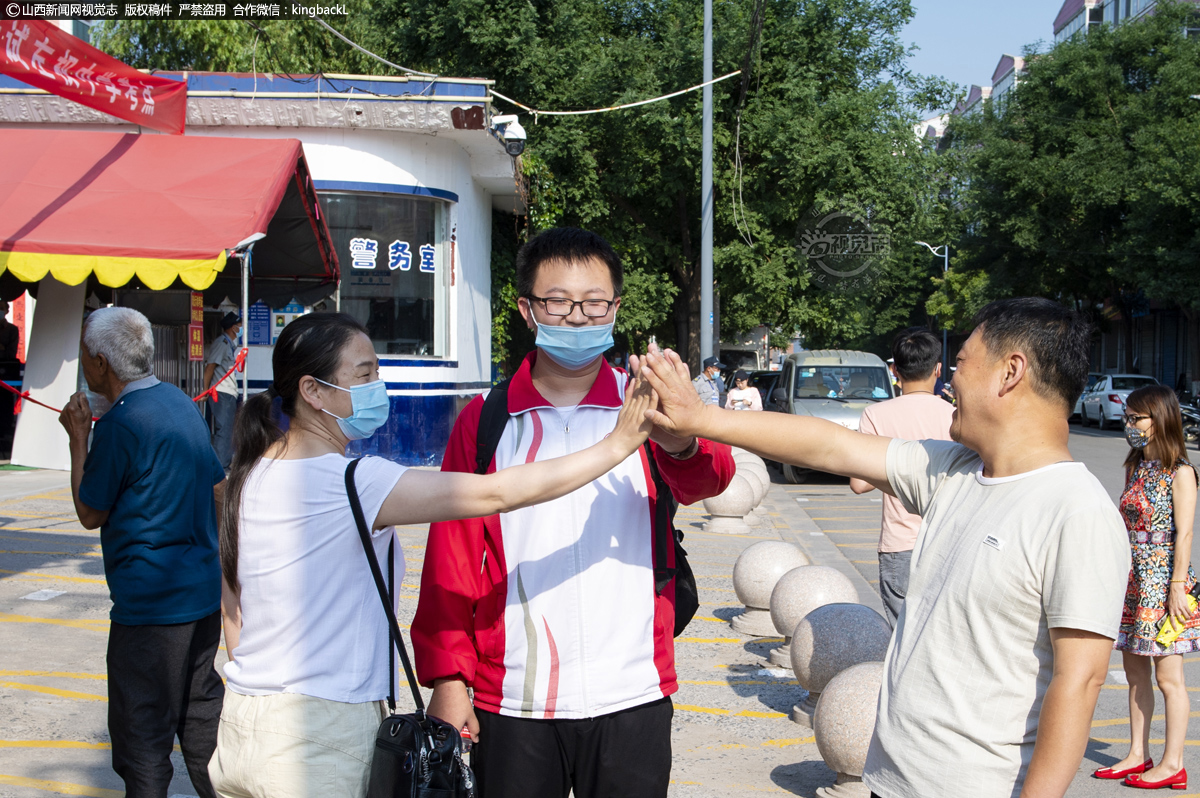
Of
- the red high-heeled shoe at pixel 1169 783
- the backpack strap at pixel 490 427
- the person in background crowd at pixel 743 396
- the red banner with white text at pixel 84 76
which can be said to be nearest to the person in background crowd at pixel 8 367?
the red banner with white text at pixel 84 76

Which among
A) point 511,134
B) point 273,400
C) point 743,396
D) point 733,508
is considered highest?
point 511,134

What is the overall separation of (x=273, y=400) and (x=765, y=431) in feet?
4.00

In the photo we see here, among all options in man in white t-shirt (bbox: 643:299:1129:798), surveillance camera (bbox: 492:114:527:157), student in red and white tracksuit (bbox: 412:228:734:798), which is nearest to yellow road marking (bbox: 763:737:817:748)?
student in red and white tracksuit (bbox: 412:228:734:798)

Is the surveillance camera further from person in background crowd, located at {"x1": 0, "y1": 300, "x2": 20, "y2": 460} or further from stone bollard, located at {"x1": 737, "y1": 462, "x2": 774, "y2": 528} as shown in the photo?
person in background crowd, located at {"x1": 0, "y1": 300, "x2": 20, "y2": 460}

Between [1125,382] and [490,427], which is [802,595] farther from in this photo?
[1125,382]

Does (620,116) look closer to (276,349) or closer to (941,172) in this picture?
(941,172)

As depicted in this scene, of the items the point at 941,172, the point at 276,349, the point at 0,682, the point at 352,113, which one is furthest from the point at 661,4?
the point at 276,349

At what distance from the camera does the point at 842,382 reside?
17.9 meters

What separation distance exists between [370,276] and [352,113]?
2.16 meters

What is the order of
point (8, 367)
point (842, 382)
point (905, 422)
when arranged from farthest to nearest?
1. point (842, 382)
2. point (8, 367)
3. point (905, 422)

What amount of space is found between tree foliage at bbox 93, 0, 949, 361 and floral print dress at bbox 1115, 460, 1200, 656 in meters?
15.7

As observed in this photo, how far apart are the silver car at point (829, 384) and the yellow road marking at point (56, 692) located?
12.8 metres

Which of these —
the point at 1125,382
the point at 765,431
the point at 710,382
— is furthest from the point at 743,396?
the point at 1125,382

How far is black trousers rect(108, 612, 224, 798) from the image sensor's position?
3.39m
